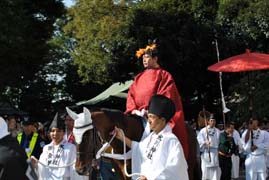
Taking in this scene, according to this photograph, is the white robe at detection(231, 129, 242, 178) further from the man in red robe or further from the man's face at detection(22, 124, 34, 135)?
the man in red robe

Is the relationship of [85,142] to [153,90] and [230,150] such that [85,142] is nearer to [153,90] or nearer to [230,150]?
[153,90]

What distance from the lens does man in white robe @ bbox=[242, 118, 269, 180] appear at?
1564 centimetres

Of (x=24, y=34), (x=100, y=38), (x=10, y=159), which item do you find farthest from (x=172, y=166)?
(x=100, y=38)

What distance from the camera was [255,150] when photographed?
16.0m

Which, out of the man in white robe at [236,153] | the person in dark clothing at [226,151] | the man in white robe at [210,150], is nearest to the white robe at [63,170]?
the person in dark clothing at [226,151]

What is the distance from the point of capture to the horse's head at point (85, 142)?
6.62m

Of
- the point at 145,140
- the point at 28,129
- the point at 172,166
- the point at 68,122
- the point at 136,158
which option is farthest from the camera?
the point at 28,129

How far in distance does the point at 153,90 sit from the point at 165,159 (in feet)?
8.06

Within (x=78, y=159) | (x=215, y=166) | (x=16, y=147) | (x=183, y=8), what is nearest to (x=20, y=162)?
(x=16, y=147)

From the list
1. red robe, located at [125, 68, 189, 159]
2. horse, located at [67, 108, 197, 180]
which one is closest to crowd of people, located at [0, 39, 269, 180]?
red robe, located at [125, 68, 189, 159]

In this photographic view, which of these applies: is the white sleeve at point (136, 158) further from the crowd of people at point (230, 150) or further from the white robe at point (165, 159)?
the crowd of people at point (230, 150)

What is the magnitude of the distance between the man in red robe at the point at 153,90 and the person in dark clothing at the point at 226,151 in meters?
8.29

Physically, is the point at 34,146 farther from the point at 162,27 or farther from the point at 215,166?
the point at 162,27

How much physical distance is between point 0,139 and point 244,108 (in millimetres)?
20522
